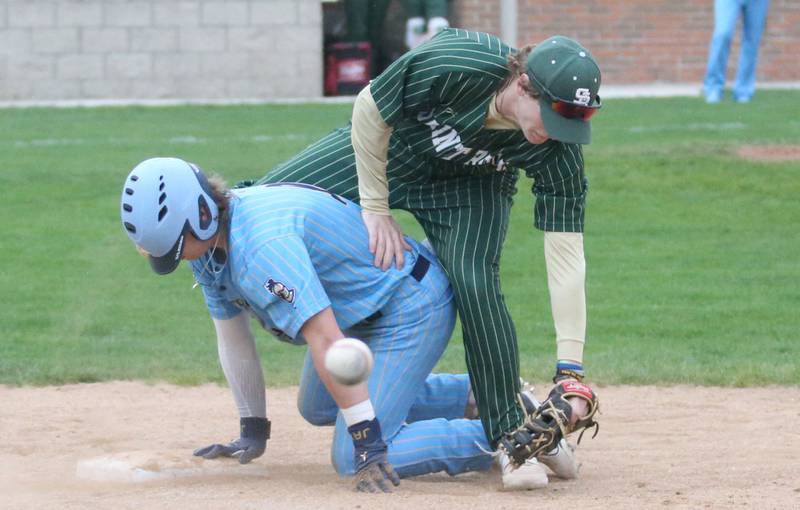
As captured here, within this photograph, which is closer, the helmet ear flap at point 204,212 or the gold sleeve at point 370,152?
the helmet ear flap at point 204,212

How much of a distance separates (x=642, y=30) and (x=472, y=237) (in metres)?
13.3

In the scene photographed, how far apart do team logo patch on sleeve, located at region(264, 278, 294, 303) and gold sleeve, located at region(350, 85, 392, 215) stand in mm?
600

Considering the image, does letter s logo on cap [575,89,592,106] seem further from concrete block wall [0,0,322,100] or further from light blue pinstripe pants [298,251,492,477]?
concrete block wall [0,0,322,100]

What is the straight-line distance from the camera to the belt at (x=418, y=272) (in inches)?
193

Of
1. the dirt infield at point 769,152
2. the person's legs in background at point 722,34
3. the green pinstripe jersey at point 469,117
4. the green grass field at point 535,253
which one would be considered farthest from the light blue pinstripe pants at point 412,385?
the person's legs in background at point 722,34

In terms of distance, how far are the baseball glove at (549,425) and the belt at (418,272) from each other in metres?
0.64

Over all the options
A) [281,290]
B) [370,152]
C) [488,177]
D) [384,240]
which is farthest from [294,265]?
Answer: [488,177]

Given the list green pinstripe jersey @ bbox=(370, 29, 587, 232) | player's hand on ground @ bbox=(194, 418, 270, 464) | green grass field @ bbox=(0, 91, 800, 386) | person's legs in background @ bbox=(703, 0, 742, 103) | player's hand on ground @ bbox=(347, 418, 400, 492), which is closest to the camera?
player's hand on ground @ bbox=(347, 418, 400, 492)

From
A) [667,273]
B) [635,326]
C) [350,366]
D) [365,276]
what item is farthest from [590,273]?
[350,366]

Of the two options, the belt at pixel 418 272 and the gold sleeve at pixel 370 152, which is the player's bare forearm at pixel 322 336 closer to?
the belt at pixel 418 272

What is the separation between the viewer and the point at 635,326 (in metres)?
7.96

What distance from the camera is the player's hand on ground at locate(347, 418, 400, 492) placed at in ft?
14.9

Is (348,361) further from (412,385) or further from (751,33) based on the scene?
(751,33)

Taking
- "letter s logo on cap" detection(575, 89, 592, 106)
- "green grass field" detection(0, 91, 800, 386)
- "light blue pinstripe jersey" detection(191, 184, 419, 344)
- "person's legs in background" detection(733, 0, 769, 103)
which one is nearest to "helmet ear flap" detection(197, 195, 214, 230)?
"light blue pinstripe jersey" detection(191, 184, 419, 344)
